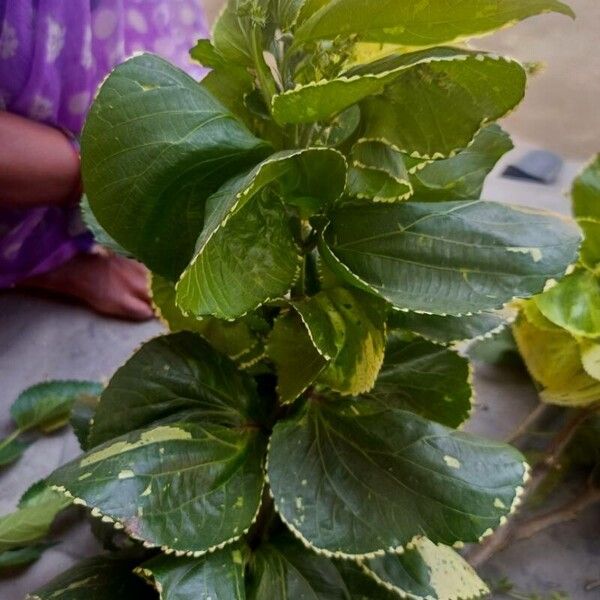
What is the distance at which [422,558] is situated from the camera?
0.39 meters

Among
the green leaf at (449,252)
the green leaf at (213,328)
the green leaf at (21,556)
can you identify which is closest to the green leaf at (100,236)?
the green leaf at (213,328)

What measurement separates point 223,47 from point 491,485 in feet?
0.71

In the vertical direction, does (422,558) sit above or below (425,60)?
below

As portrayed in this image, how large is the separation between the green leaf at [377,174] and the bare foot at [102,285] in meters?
0.45

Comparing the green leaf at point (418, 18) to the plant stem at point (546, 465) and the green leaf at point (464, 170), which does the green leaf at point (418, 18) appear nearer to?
the green leaf at point (464, 170)

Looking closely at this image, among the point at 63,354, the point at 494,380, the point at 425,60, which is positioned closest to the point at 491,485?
the point at 425,60

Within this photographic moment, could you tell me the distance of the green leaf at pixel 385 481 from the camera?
0.31 m

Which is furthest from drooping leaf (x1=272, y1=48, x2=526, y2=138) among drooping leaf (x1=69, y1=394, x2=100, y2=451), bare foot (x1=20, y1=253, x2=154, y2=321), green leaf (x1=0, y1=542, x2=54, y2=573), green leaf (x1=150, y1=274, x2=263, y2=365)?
bare foot (x1=20, y1=253, x2=154, y2=321)

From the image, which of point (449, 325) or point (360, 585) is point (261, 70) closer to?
point (449, 325)

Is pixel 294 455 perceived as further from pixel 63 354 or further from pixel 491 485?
pixel 63 354

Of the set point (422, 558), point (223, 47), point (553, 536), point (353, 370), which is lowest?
point (553, 536)

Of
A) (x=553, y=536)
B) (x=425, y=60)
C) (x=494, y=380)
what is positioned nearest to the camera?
(x=425, y=60)

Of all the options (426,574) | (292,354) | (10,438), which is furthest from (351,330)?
(10,438)

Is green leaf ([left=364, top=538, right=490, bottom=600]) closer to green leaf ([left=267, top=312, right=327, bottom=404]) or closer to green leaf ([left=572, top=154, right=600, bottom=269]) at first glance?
green leaf ([left=267, top=312, right=327, bottom=404])
